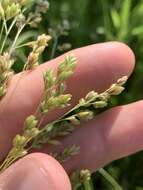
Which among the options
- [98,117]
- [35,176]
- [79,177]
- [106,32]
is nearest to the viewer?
[35,176]

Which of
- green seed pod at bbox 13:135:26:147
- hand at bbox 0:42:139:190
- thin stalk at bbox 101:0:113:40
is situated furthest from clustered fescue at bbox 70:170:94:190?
thin stalk at bbox 101:0:113:40

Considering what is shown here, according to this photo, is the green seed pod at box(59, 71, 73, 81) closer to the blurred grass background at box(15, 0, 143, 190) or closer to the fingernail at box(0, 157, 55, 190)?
the fingernail at box(0, 157, 55, 190)

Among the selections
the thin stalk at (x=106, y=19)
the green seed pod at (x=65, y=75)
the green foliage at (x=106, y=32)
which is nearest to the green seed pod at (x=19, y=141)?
the green seed pod at (x=65, y=75)

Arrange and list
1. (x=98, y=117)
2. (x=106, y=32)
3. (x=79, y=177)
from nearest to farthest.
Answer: (x=79, y=177)
(x=98, y=117)
(x=106, y=32)

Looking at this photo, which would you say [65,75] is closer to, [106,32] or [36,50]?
[36,50]

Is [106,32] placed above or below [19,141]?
below

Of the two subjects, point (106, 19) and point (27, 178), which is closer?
point (27, 178)

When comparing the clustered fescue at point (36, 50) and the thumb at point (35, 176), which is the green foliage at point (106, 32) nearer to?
the clustered fescue at point (36, 50)

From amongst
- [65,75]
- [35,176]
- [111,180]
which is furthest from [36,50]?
[111,180]
